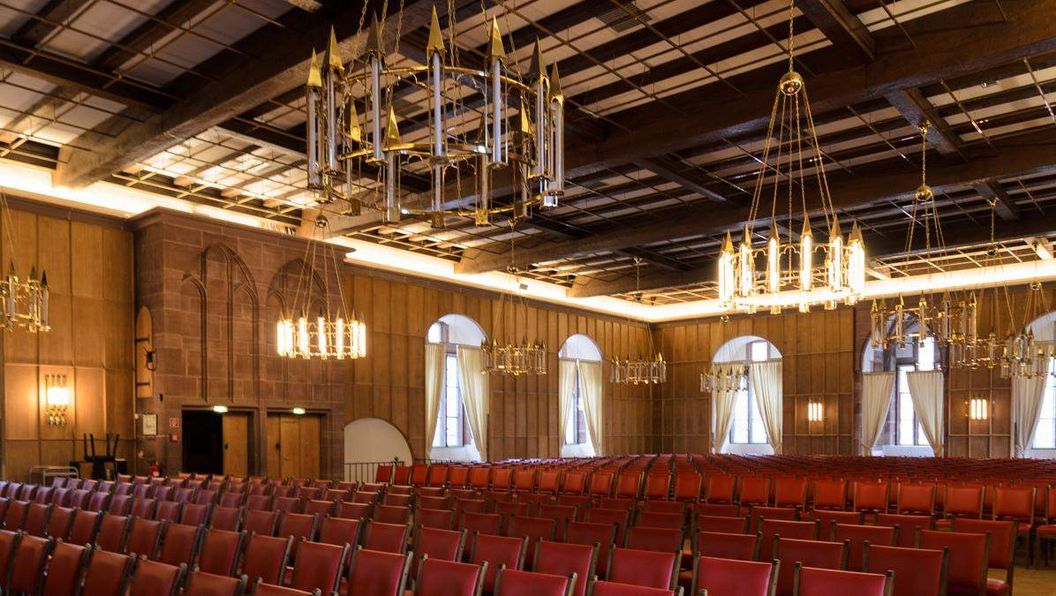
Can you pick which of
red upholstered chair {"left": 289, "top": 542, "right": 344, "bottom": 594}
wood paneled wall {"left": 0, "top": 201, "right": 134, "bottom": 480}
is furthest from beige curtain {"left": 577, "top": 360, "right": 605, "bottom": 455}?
red upholstered chair {"left": 289, "top": 542, "right": 344, "bottom": 594}

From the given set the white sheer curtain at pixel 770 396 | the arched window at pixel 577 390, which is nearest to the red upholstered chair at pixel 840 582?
the arched window at pixel 577 390

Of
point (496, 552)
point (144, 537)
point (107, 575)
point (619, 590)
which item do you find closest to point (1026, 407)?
point (496, 552)

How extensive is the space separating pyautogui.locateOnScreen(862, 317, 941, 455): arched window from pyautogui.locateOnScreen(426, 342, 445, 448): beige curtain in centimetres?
1366

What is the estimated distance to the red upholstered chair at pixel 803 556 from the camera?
585 cm

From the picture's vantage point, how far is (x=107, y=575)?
16.5 ft

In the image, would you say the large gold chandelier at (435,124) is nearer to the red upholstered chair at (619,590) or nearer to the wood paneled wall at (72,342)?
the red upholstered chair at (619,590)

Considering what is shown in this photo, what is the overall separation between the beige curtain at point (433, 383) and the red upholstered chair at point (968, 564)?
58.0 ft

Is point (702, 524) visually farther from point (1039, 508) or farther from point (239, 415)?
point (239, 415)

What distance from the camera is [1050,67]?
38.2 ft

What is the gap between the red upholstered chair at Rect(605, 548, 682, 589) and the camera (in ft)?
17.6

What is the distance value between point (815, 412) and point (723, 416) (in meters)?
3.37

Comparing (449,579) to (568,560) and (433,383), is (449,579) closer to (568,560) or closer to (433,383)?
(568,560)

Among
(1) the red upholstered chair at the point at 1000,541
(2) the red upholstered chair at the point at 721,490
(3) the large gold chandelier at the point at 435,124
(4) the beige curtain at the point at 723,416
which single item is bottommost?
(4) the beige curtain at the point at 723,416

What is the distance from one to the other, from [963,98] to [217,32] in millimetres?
10694
